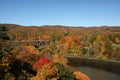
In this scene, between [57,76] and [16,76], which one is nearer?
[16,76]

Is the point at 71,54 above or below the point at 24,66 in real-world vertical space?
below

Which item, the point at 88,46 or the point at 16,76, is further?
the point at 88,46

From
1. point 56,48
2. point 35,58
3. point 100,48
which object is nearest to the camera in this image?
point 35,58

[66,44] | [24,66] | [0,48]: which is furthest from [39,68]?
[66,44]

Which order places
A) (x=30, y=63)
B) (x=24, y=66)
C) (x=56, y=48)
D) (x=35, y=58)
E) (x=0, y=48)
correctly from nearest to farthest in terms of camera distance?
1. (x=0, y=48)
2. (x=24, y=66)
3. (x=30, y=63)
4. (x=35, y=58)
5. (x=56, y=48)

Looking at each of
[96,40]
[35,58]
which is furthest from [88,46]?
[35,58]

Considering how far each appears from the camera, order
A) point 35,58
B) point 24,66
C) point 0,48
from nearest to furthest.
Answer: point 0,48 → point 24,66 → point 35,58

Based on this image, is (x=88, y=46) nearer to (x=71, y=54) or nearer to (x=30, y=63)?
(x=71, y=54)

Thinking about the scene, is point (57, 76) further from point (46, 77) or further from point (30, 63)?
point (30, 63)

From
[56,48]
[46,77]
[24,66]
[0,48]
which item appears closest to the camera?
[0,48]
